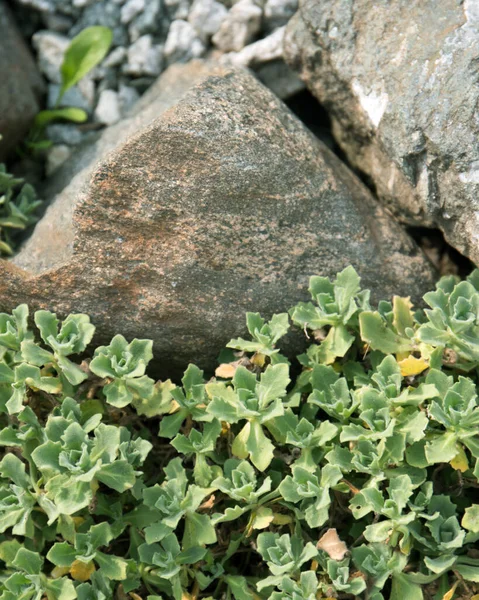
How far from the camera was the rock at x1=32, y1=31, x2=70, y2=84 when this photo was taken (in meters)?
4.59

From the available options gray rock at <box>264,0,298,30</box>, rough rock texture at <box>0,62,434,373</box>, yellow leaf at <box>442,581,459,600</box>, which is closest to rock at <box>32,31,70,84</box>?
gray rock at <box>264,0,298,30</box>

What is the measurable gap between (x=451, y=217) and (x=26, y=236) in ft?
7.32

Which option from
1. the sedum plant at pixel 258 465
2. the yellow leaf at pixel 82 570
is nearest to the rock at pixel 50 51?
the sedum plant at pixel 258 465

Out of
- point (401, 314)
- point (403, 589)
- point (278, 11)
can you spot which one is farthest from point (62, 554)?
point (278, 11)

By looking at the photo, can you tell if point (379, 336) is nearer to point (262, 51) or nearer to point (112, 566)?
point (112, 566)

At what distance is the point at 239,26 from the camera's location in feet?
14.0

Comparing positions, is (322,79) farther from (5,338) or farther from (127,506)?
(127,506)

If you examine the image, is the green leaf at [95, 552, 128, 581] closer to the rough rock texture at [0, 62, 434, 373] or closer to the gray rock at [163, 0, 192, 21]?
the rough rock texture at [0, 62, 434, 373]

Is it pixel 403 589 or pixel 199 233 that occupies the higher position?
pixel 199 233

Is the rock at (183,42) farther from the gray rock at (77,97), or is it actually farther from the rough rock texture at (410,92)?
the rough rock texture at (410,92)

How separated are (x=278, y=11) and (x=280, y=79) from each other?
417mm

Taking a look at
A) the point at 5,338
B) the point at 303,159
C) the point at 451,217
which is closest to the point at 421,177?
the point at 451,217

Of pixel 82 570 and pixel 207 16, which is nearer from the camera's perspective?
pixel 82 570

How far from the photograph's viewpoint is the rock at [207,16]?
4.36 metres
